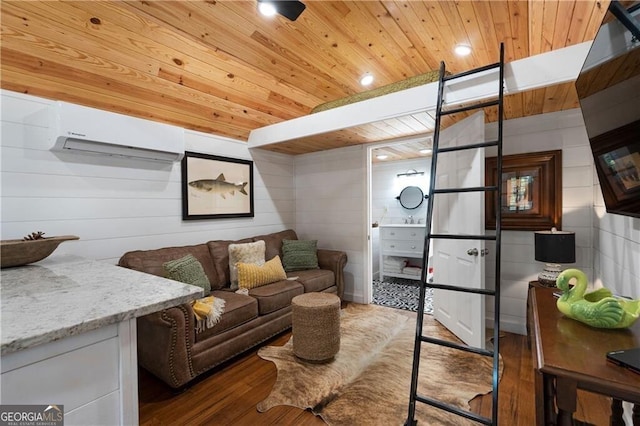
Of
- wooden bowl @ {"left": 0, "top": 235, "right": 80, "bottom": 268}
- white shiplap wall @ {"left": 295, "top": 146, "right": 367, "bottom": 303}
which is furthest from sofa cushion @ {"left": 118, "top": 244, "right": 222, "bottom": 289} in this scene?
white shiplap wall @ {"left": 295, "top": 146, "right": 367, "bottom": 303}

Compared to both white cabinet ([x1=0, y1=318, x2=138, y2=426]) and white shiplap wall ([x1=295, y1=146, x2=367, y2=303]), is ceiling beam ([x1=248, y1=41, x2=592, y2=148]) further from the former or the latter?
white cabinet ([x1=0, y1=318, x2=138, y2=426])

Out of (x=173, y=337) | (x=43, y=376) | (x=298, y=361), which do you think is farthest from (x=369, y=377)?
(x=43, y=376)

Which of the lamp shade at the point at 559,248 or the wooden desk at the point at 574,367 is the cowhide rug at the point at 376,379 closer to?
the wooden desk at the point at 574,367

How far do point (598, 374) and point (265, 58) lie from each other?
8.98ft

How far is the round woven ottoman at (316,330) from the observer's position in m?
2.46

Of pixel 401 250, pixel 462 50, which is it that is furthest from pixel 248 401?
pixel 401 250

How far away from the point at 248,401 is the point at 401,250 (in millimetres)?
3591

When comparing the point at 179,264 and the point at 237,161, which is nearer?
the point at 179,264

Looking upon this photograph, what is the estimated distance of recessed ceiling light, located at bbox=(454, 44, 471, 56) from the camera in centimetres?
231

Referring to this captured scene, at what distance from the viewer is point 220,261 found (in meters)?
3.20

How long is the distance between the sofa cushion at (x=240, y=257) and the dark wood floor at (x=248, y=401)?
35.8 inches

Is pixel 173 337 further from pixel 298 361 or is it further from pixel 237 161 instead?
pixel 237 161

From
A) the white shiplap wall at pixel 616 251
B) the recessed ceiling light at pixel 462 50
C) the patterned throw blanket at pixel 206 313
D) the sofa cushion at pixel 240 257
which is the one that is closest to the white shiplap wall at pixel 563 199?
the white shiplap wall at pixel 616 251

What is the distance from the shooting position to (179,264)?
2.46 metres
